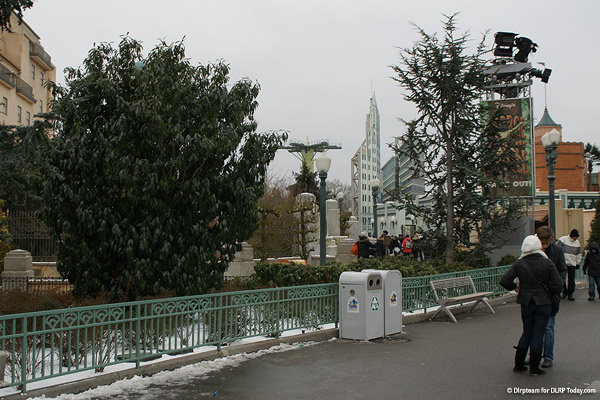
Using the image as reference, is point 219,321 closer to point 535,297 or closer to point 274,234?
point 535,297

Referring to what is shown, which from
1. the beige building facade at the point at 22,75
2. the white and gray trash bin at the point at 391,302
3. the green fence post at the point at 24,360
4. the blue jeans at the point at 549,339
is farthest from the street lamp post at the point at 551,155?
the beige building facade at the point at 22,75

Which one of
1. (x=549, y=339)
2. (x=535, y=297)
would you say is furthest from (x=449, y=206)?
(x=535, y=297)

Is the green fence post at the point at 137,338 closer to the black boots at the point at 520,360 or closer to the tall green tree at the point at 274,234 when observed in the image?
the black boots at the point at 520,360

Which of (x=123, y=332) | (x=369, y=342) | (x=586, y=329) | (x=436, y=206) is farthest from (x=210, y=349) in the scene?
(x=436, y=206)

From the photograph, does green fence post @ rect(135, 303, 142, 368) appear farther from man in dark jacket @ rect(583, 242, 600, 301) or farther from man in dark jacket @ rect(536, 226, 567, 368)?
man in dark jacket @ rect(583, 242, 600, 301)

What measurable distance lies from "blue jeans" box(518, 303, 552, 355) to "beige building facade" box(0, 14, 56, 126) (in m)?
42.5

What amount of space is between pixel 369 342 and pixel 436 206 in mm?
9442

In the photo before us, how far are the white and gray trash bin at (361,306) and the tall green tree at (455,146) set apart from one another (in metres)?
8.44

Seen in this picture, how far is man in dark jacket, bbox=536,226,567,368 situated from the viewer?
7.47 metres

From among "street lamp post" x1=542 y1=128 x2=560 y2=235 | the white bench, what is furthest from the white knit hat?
"street lamp post" x1=542 y1=128 x2=560 y2=235

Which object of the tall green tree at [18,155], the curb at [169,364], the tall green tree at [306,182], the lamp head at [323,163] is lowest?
the curb at [169,364]

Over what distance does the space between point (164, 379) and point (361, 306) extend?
3.67 m

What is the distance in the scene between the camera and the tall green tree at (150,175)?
9969 mm

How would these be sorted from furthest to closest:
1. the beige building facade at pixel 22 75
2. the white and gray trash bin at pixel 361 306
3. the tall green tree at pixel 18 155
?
the beige building facade at pixel 22 75
the white and gray trash bin at pixel 361 306
the tall green tree at pixel 18 155
